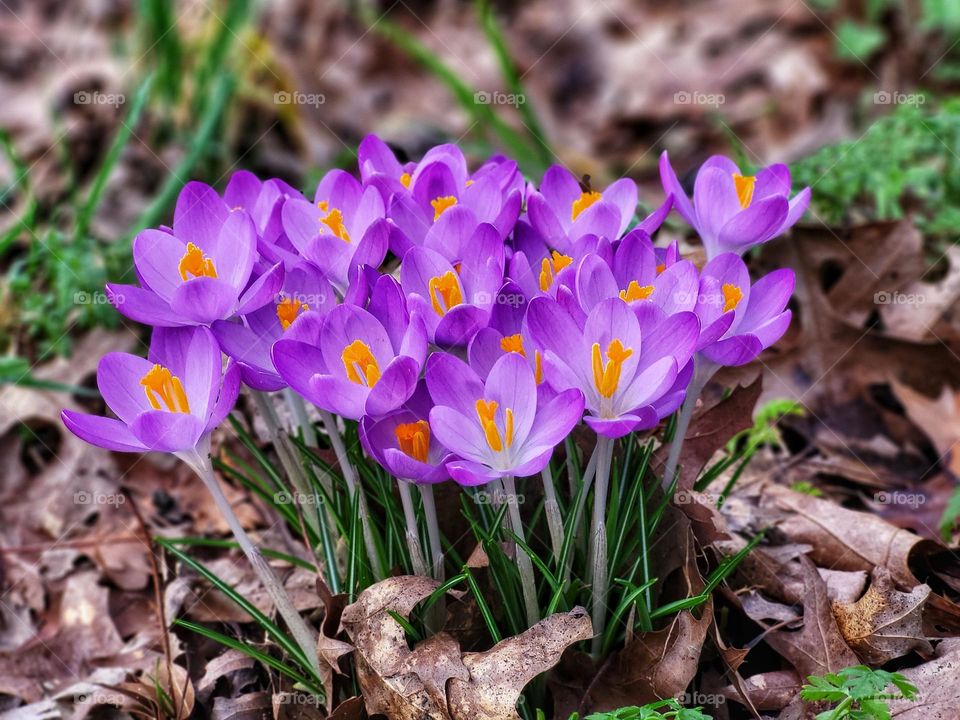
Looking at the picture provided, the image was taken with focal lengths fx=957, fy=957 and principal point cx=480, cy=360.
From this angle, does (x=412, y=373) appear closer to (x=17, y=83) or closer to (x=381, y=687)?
(x=381, y=687)

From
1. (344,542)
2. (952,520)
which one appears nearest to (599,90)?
(952,520)

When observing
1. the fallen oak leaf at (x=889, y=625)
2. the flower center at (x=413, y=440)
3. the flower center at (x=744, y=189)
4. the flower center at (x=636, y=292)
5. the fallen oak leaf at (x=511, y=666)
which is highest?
the flower center at (x=744, y=189)

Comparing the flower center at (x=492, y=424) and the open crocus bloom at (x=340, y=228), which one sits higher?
the open crocus bloom at (x=340, y=228)

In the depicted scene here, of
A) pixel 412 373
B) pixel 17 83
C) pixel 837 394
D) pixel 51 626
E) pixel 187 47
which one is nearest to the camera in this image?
pixel 412 373

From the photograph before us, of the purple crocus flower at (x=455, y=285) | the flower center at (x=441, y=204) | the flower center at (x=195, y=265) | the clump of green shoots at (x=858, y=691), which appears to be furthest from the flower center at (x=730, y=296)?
the flower center at (x=195, y=265)

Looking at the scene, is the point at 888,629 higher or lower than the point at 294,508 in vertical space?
lower

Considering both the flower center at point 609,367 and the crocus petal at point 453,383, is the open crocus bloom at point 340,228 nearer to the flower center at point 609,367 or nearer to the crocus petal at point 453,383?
the crocus petal at point 453,383

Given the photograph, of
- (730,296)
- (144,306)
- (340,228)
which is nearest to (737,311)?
(730,296)
